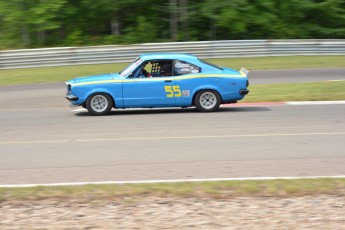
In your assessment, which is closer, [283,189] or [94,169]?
[283,189]

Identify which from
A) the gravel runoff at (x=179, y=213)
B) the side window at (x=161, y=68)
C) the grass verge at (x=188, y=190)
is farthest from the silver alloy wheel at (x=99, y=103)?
the gravel runoff at (x=179, y=213)

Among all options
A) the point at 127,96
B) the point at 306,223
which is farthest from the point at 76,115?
the point at 306,223

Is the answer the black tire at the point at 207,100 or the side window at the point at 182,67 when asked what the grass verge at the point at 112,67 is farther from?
the black tire at the point at 207,100

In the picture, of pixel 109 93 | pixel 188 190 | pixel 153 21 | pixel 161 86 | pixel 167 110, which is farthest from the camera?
pixel 153 21

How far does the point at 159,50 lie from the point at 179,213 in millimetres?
21108

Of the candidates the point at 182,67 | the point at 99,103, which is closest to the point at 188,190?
the point at 182,67

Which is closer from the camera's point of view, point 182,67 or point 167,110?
point 182,67

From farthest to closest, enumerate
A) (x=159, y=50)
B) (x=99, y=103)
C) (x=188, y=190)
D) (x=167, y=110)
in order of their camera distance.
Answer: (x=159, y=50) < (x=167, y=110) < (x=99, y=103) < (x=188, y=190)

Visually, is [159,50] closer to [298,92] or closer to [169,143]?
[298,92]

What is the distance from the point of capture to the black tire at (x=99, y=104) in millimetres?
14500

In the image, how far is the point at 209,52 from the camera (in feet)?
90.2

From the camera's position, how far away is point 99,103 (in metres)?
14.6

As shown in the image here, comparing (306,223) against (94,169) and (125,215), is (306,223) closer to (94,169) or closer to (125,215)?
(125,215)

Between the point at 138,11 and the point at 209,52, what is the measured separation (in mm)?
7503
